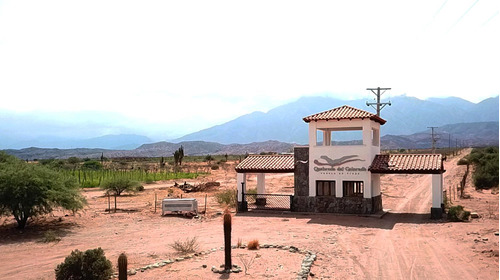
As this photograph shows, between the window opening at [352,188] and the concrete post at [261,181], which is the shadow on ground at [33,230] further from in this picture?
the window opening at [352,188]

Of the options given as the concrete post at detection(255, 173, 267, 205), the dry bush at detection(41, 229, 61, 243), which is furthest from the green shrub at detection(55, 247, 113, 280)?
the concrete post at detection(255, 173, 267, 205)

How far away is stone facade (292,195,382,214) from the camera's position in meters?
23.6

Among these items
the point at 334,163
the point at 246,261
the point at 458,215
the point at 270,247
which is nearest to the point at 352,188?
the point at 334,163

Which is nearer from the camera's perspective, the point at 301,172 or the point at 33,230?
the point at 33,230

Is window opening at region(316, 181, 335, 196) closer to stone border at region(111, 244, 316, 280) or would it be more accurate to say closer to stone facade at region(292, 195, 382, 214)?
stone facade at region(292, 195, 382, 214)

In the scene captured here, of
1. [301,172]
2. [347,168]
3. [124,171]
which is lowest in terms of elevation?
[124,171]

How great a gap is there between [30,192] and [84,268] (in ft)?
30.8

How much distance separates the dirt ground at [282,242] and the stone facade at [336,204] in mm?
696

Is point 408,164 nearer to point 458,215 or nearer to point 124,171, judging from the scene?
point 458,215

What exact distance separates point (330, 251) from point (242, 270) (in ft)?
13.1

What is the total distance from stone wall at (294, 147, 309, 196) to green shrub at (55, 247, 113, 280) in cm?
1502

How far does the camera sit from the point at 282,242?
16.8 m

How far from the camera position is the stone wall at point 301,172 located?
2511 cm

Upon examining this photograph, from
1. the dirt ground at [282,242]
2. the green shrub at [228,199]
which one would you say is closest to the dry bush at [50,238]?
the dirt ground at [282,242]
